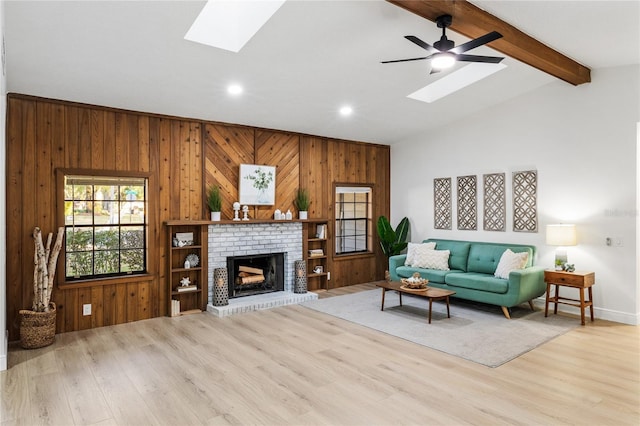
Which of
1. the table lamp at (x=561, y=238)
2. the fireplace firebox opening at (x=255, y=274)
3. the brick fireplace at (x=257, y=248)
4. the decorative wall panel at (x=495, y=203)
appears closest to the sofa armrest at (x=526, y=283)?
the table lamp at (x=561, y=238)

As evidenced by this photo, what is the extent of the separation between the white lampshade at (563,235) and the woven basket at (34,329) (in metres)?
6.15

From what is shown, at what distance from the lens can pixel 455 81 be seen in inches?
226

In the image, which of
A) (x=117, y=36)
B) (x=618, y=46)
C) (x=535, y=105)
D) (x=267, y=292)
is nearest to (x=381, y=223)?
(x=267, y=292)

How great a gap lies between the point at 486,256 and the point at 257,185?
3696 millimetres

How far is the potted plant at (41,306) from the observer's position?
4141 mm

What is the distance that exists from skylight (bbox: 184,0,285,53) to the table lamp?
449cm

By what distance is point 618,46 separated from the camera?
4453 mm

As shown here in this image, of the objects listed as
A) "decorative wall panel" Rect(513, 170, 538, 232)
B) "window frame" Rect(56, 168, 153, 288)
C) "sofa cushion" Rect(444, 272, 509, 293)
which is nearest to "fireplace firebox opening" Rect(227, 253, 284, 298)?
"window frame" Rect(56, 168, 153, 288)

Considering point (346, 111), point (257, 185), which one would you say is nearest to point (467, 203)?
point (346, 111)

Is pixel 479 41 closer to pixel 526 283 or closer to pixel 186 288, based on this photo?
pixel 526 283

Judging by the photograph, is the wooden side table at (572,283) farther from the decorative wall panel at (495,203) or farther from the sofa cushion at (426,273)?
the sofa cushion at (426,273)

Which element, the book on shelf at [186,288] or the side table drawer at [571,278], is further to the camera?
the book on shelf at [186,288]

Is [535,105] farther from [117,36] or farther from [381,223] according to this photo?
[117,36]

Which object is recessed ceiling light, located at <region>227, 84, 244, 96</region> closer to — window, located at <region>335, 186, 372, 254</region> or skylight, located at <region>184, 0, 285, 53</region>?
skylight, located at <region>184, 0, 285, 53</region>
